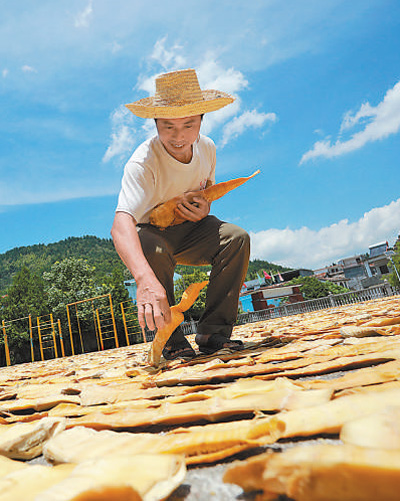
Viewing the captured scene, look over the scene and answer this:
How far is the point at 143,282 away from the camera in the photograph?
1359 mm

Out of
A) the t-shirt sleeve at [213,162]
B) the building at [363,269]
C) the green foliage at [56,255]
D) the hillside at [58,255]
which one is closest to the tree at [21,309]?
the t-shirt sleeve at [213,162]

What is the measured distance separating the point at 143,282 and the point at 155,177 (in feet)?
2.50

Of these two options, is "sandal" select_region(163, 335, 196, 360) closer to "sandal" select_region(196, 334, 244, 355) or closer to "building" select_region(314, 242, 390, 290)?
"sandal" select_region(196, 334, 244, 355)

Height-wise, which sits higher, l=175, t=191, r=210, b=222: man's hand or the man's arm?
l=175, t=191, r=210, b=222: man's hand

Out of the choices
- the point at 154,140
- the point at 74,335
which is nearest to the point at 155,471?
the point at 154,140

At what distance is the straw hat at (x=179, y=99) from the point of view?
1.64 meters

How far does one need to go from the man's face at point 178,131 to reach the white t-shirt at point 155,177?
0.27ft

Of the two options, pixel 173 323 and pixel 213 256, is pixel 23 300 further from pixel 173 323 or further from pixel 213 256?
pixel 173 323

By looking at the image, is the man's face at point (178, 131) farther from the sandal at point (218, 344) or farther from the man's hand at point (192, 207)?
the sandal at point (218, 344)

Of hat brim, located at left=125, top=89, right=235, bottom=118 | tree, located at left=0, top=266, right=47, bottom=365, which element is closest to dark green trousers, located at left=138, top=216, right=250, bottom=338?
hat brim, located at left=125, top=89, right=235, bottom=118

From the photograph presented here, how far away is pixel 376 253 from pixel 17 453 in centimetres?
5703

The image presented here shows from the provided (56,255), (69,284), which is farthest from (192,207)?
(56,255)

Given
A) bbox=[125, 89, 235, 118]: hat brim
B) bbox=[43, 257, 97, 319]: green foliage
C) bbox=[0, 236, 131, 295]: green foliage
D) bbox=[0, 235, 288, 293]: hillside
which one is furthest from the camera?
bbox=[0, 236, 131, 295]: green foliage

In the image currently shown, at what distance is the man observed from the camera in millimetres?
1693
